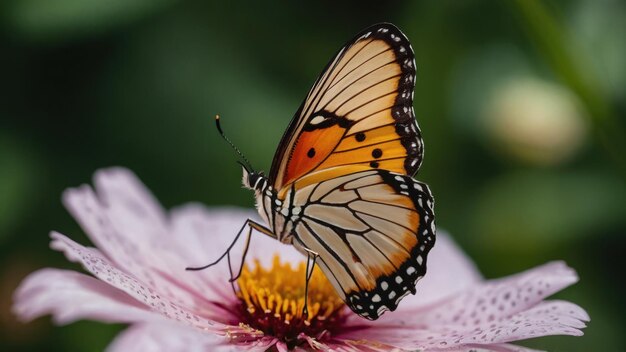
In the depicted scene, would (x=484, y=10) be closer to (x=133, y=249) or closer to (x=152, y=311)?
(x=133, y=249)

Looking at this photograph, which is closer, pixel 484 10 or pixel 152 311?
pixel 152 311

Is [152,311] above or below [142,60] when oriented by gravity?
below

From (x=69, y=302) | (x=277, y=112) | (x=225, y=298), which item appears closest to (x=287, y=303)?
(x=225, y=298)

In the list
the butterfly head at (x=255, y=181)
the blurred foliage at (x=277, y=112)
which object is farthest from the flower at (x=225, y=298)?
the blurred foliage at (x=277, y=112)

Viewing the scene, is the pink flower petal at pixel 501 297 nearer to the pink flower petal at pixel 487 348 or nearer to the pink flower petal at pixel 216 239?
the pink flower petal at pixel 487 348

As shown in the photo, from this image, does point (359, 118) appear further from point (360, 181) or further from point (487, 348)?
point (487, 348)

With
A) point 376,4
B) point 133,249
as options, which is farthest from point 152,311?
point 376,4

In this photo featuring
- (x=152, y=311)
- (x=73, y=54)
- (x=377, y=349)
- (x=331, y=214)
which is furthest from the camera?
(x=73, y=54)
